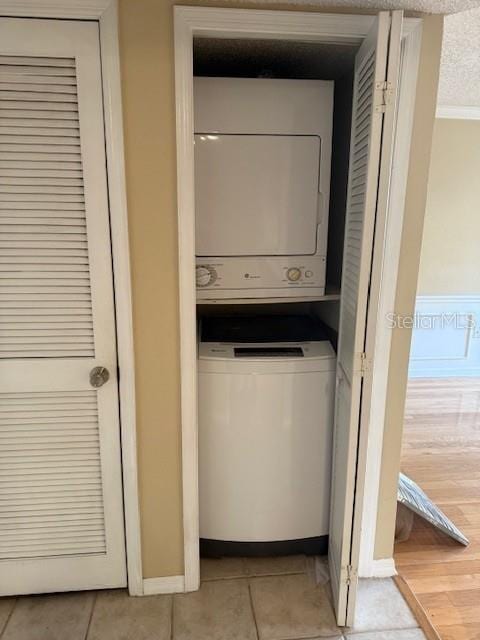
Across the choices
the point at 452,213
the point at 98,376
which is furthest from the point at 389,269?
the point at 452,213

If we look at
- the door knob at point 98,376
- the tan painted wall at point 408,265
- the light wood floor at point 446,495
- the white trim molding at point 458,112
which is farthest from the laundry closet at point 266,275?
the white trim molding at point 458,112

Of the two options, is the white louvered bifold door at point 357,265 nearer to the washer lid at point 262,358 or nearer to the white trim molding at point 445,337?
the washer lid at point 262,358

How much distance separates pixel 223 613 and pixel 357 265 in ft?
4.45

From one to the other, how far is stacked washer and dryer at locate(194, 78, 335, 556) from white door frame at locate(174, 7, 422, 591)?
137 mm

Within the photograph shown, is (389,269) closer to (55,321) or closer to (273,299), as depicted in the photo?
(273,299)

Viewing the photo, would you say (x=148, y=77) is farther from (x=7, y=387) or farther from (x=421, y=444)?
(x=421, y=444)

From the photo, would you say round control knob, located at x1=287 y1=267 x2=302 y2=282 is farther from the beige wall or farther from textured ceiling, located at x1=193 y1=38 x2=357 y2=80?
the beige wall

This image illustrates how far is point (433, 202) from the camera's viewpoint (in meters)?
3.95

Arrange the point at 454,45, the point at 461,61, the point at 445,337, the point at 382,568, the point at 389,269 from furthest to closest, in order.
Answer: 1. the point at 445,337
2. the point at 461,61
3. the point at 454,45
4. the point at 382,568
5. the point at 389,269

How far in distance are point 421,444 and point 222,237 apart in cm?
216

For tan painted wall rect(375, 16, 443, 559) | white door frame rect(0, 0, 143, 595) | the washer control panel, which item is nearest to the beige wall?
tan painted wall rect(375, 16, 443, 559)

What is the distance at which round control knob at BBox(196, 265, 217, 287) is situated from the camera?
163 cm

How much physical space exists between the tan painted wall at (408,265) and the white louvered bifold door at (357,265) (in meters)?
0.20

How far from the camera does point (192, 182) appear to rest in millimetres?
1431
